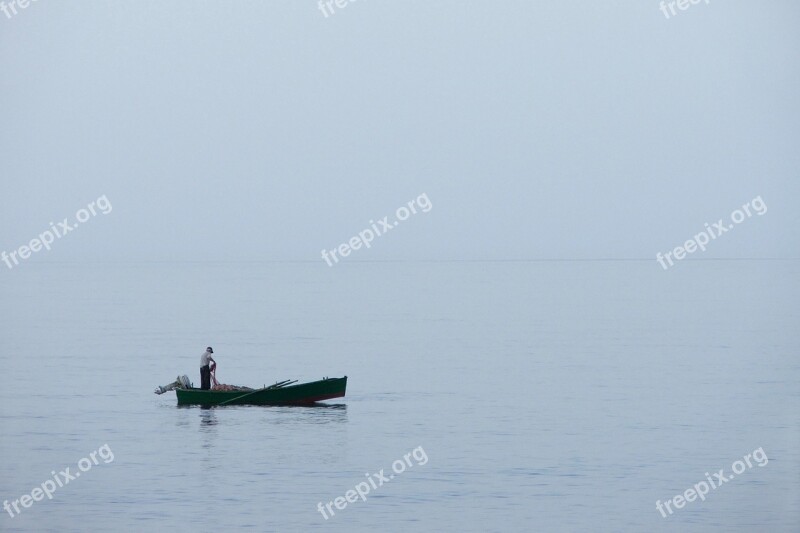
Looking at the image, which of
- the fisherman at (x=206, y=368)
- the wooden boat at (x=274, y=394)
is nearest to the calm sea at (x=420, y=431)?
the wooden boat at (x=274, y=394)

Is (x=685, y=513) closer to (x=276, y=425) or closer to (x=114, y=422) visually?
(x=276, y=425)

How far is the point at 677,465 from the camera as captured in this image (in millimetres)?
34875

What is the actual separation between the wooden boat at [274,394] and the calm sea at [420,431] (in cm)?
55

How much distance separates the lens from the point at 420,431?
41125 mm

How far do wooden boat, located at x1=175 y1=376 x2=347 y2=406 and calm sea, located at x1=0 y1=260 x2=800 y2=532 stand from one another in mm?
552

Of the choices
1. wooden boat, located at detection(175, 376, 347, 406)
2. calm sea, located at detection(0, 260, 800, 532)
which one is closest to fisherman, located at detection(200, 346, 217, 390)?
wooden boat, located at detection(175, 376, 347, 406)

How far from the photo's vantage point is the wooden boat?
4572 cm

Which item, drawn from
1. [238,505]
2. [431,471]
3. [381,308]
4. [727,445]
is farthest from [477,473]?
[381,308]

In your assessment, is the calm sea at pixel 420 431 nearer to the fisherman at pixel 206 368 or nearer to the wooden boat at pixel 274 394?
the wooden boat at pixel 274 394

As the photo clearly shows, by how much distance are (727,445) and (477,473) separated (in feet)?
32.8

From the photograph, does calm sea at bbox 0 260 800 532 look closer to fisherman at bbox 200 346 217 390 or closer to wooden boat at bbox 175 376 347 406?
wooden boat at bbox 175 376 347 406

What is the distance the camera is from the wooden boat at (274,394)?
45.7 meters

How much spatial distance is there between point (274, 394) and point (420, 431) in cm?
747

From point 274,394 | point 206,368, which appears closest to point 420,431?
point 274,394
